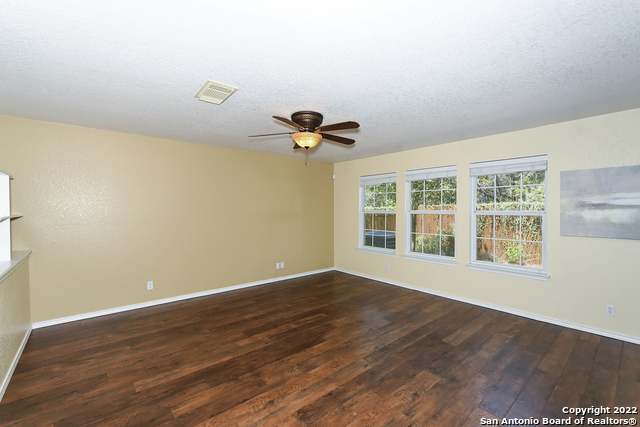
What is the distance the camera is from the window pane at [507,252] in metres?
4.08

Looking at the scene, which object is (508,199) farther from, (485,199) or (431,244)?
(431,244)

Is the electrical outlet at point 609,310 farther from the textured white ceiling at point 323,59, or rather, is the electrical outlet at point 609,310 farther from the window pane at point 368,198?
the window pane at point 368,198

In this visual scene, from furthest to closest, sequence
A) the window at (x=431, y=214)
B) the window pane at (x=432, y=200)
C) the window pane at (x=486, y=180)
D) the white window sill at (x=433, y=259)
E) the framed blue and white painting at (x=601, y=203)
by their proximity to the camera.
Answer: the window pane at (x=432, y=200), the window at (x=431, y=214), the white window sill at (x=433, y=259), the window pane at (x=486, y=180), the framed blue and white painting at (x=601, y=203)

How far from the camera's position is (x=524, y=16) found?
5.32ft

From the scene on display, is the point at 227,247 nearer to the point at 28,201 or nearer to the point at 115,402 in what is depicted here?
the point at 28,201

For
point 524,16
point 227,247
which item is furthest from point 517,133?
point 227,247

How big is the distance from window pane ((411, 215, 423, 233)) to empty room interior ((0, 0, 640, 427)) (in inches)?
1.1

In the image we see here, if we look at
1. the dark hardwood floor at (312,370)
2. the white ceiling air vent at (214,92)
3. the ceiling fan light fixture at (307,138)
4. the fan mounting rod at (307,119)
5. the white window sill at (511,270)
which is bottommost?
the dark hardwood floor at (312,370)

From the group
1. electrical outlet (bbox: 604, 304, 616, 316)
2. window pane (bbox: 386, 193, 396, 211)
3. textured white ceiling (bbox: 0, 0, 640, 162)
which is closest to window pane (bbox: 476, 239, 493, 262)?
electrical outlet (bbox: 604, 304, 616, 316)

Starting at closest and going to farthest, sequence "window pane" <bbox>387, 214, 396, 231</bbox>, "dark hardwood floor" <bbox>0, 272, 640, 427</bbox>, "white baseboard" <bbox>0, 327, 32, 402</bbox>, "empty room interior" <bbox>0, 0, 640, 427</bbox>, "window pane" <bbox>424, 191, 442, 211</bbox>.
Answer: "empty room interior" <bbox>0, 0, 640, 427</bbox> → "dark hardwood floor" <bbox>0, 272, 640, 427</bbox> → "white baseboard" <bbox>0, 327, 32, 402</bbox> → "window pane" <bbox>424, 191, 442, 211</bbox> → "window pane" <bbox>387, 214, 396, 231</bbox>

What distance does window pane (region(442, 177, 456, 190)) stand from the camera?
15.5 ft

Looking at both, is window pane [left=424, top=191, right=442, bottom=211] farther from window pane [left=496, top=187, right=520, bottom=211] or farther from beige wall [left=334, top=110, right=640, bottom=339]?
window pane [left=496, top=187, right=520, bottom=211]

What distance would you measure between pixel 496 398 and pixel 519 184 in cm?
294

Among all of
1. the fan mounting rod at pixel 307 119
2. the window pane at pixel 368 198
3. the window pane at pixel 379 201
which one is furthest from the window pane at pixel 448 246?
the fan mounting rod at pixel 307 119
